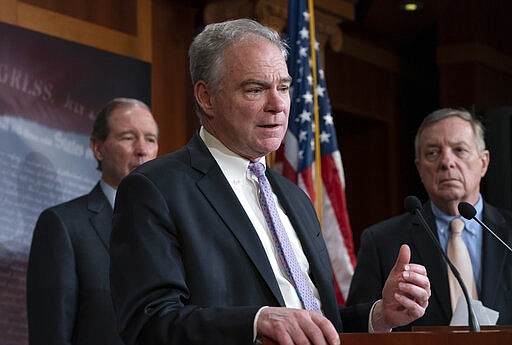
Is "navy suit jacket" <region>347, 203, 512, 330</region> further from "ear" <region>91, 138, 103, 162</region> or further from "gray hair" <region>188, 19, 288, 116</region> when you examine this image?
"gray hair" <region>188, 19, 288, 116</region>

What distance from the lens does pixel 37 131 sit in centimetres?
534

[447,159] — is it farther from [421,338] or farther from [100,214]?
[421,338]

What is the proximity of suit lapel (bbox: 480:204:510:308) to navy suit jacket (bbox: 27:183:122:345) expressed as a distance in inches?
58.4

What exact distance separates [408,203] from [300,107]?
2792 millimetres

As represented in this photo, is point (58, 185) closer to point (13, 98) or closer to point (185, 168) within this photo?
point (13, 98)

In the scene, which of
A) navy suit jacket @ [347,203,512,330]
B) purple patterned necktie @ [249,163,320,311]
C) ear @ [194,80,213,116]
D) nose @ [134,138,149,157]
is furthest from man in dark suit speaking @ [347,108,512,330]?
ear @ [194,80,213,116]

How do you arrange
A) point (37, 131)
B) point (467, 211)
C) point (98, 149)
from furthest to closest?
1. point (37, 131)
2. point (98, 149)
3. point (467, 211)

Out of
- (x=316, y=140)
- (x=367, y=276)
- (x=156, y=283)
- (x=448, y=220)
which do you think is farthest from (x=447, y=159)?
(x=156, y=283)

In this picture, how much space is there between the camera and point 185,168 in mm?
2752

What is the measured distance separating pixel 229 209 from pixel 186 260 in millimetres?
203

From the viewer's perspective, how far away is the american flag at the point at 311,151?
Answer: 5.88 m

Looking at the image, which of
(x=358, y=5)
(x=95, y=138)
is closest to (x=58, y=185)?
(x=95, y=138)

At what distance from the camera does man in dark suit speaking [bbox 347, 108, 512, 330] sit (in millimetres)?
4043

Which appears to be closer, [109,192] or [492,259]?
[492,259]
